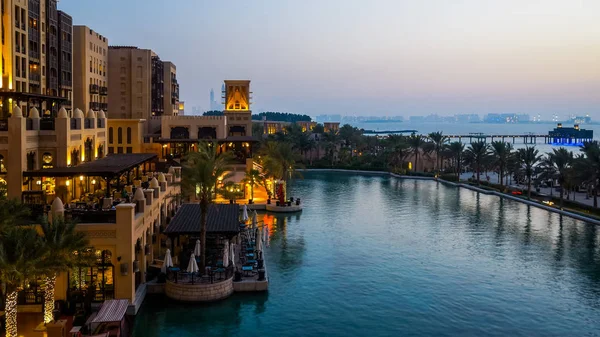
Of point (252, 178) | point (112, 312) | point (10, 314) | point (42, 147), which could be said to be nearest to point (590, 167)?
point (252, 178)

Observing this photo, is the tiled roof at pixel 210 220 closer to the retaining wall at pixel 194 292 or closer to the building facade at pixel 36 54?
the retaining wall at pixel 194 292

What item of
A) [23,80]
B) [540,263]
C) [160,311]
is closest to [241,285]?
[160,311]

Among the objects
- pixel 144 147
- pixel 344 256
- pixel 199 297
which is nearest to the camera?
pixel 199 297

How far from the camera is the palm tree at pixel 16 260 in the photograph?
18.2 m

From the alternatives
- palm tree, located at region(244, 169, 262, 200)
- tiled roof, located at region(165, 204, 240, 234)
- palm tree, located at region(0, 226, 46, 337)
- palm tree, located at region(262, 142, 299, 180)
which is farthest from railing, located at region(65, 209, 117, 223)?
palm tree, located at region(262, 142, 299, 180)

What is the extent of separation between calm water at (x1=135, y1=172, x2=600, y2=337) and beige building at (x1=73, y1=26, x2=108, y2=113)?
3240 cm

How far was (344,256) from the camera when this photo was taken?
123ft

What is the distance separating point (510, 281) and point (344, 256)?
10597 mm

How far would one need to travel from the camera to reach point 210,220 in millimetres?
34312

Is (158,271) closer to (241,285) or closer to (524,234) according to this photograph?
(241,285)

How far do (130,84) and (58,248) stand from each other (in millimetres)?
65749

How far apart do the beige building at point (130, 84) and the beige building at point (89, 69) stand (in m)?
3.22

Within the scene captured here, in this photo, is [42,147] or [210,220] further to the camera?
[210,220]

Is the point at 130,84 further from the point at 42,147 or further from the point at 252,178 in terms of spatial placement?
the point at 42,147
